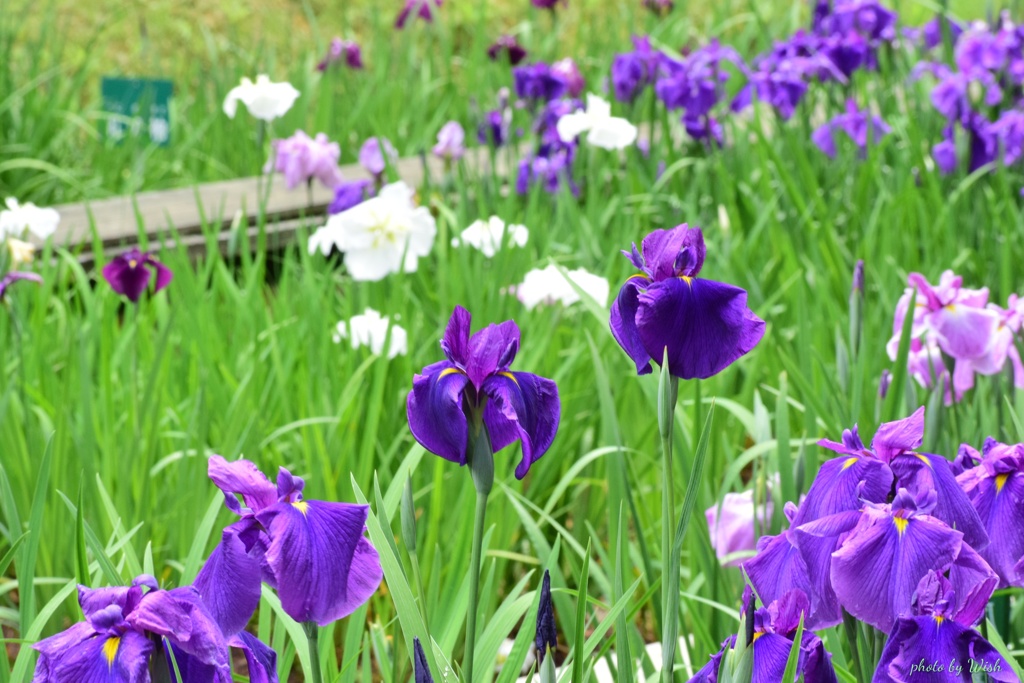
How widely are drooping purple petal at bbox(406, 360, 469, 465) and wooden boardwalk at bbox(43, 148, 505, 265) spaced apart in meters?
1.96

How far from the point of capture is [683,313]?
0.66 metres

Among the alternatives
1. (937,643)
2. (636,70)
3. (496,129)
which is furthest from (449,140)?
(937,643)

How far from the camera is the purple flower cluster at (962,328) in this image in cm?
118

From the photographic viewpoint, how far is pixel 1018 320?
1.20 metres

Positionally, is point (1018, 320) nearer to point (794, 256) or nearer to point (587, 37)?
point (794, 256)

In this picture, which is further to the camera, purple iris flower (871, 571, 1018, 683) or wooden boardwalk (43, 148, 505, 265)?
wooden boardwalk (43, 148, 505, 265)

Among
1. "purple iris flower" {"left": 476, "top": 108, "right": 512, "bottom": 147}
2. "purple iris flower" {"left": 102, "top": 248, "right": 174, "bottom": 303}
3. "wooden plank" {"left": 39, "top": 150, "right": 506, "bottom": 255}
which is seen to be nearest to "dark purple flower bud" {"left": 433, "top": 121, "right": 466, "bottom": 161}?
"wooden plank" {"left": 39, "top": 150, "right": 506, "bottom": 255}

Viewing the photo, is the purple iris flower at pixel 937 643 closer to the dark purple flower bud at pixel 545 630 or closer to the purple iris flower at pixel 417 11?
the dark purple flower bud at pixel 545 630

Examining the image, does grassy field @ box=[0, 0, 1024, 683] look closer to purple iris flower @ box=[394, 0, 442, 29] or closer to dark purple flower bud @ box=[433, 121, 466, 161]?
dark purple flower bud @ box=[433, 121, 466, 161]

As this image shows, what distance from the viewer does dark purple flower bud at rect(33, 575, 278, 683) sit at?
53cm

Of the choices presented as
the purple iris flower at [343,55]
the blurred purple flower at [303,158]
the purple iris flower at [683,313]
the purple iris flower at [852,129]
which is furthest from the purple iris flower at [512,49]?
the purple iris flower at [683,313]

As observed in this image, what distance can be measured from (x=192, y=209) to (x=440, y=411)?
2.69 m

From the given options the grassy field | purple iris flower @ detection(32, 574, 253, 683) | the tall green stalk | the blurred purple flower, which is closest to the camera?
purple iris flower @ detection(32, 574, 253, 683)

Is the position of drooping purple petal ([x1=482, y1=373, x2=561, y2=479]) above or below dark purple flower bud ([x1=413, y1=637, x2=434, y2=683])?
Answer: above
